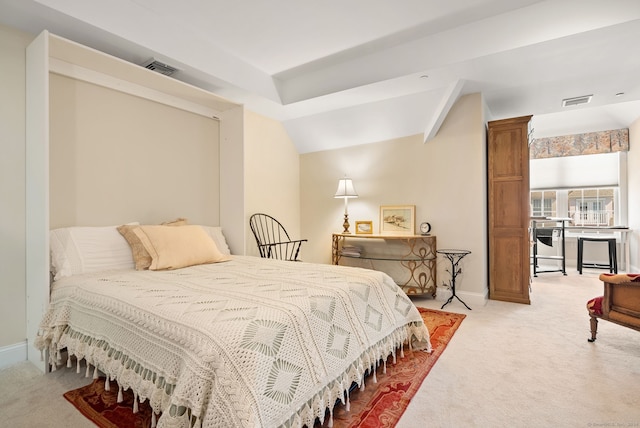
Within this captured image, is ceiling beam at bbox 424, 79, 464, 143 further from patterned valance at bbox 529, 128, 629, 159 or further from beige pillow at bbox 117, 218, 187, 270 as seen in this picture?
patterned valance at bbox 529, 128, 629, 159

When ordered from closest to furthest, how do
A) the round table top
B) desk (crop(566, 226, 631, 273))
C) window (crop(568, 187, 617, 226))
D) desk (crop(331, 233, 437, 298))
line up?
1. the round table top
2. desk (crop(331, 233, 437, 298))
3. desk (crop(566, 226, 631, 273))
4. window (crop(568, 187, 617, 226))

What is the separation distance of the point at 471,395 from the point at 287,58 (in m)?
3.13

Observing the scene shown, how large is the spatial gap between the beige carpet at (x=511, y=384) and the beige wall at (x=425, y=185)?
3.42 ft

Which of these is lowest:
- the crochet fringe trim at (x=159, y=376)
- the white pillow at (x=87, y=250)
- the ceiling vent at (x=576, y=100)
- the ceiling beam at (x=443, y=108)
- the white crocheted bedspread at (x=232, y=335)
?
the crochet fringe trim at (x=159, y=376)

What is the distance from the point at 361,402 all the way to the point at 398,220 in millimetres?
2705

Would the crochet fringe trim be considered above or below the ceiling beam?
below

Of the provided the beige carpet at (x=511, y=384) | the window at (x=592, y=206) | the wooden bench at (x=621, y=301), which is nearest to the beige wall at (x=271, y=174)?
the beige carpet at (x=511, y=384)

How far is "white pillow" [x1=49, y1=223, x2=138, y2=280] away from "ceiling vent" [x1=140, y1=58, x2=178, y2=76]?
1.38m

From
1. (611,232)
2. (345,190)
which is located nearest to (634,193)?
(611,232)

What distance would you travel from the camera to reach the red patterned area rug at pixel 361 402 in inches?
59.2

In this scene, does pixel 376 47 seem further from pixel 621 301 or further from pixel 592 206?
pixel 592 206

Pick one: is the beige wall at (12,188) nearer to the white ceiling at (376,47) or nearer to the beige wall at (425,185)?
the white ceiling at (376,47)

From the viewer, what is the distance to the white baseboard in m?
2.04

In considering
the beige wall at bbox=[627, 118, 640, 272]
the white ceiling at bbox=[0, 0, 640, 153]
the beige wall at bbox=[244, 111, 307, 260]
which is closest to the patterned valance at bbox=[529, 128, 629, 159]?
the beige wall at bbox=[627, 118, 640, 272]
